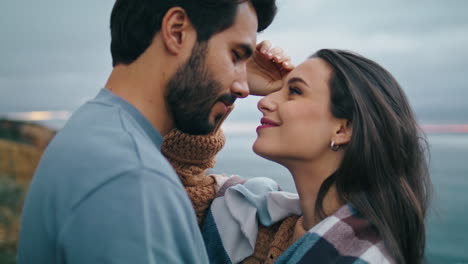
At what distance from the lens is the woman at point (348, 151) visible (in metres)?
1.38

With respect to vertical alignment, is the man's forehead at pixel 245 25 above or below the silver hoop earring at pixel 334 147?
above

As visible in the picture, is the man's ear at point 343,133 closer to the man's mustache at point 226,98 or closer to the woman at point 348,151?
the woman at point 348,151

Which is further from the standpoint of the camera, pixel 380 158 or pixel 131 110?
pixel 380 158

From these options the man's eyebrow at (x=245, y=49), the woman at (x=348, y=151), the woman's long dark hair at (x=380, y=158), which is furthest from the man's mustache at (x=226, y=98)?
the woman's long dark hair at (x=380, y=158)

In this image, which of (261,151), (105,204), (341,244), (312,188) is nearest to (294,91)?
(261,151)

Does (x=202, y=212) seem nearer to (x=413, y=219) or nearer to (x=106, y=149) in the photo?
(x=413, y=219)

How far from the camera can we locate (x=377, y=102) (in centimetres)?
145

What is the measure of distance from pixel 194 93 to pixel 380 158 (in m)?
0.72

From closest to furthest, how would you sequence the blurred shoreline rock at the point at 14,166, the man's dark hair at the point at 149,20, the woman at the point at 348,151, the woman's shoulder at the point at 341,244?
1. the man's dark hair at the point at 149,20
2. the woman's shoulder at the point at 341,244
3. the woman at the point at 348,151
4. the blurred shoreline rock at the point at 14,166

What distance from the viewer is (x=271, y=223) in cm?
158

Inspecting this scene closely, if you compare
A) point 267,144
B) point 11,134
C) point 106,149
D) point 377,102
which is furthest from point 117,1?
point 11,134

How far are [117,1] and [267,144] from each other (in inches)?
27.2

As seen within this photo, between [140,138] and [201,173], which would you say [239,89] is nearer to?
[140,138]

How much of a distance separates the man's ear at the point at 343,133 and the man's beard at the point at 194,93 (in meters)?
0.51
